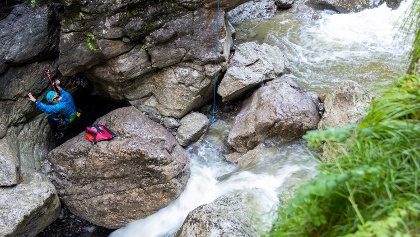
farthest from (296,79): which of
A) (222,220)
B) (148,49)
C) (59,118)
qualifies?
(59,118)

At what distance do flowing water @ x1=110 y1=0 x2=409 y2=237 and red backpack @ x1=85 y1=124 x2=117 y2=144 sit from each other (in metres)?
1.97

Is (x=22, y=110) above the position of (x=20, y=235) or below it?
above

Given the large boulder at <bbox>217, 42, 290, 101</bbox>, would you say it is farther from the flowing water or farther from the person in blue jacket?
the person in blue jacket

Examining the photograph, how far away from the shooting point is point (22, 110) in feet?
25.7

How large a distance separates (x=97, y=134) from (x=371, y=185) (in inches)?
243

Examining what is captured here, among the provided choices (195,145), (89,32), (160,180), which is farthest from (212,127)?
(89,32)

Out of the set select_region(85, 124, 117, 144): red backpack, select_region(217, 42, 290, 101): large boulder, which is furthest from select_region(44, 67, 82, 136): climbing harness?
select_region(217, 42, 290, 101): large boulder

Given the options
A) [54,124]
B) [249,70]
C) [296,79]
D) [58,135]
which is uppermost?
[249,70]

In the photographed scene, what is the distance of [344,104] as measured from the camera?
6977mm

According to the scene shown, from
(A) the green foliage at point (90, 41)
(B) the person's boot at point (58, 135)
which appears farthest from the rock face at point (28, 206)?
(A) the green foliage at point (90, 41)

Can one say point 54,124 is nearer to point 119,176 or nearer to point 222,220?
point 119,176

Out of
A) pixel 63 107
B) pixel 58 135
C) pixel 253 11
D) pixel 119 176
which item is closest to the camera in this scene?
pixel 119 176

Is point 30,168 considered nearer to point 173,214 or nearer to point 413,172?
point 173,214

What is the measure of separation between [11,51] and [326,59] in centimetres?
812
